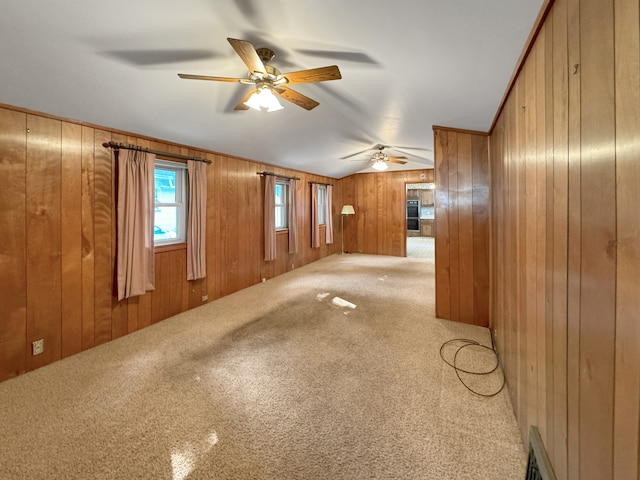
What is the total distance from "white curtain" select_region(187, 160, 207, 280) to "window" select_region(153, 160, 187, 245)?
12 centimetres

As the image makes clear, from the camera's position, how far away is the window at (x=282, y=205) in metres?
5.80

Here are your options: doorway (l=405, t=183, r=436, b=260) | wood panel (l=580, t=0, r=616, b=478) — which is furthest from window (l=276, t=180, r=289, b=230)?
doorway (l=405, t=183, r=436, b=260)

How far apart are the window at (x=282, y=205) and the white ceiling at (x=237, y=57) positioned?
2.64 m

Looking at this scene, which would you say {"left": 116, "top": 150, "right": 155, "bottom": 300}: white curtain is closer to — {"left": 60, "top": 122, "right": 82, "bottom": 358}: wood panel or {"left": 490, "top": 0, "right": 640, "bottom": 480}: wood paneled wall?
{"left": 60, "top": 122, "right": 82, "bottom": 358}: wood panel

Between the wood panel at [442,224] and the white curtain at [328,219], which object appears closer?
the wood panel at [442,224]

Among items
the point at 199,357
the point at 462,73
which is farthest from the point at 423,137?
the point at 199,357

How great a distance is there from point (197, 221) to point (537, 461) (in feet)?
12.4

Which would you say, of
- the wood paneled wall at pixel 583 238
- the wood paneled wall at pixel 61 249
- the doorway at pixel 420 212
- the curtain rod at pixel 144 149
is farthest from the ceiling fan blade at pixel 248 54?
the doorway at pixel 420 212

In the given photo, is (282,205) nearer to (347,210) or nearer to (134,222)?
(347,210)

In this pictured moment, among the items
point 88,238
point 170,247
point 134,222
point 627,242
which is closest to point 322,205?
point 170,247

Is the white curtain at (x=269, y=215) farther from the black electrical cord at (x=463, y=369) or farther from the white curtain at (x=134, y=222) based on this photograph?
the black electrical cord at (x=463, y=369)

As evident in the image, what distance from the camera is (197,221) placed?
146 inches

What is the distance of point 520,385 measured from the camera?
1621 mm

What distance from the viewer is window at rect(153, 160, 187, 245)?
354 cm
